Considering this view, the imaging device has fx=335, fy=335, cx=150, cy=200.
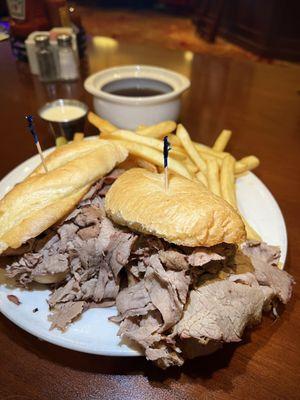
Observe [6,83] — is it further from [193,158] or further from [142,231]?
[142,231]

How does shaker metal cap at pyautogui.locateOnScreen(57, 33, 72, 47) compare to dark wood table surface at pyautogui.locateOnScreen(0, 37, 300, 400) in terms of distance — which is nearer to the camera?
dark wood table surface at pyautogui.locateOnScreen(0, 37, 300, 400)

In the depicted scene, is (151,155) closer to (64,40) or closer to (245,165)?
(245,165)

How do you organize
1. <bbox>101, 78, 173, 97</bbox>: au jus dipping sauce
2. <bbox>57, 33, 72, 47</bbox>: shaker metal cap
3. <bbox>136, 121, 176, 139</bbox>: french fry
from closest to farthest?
1. <bbox>136, 121, 176, 139</bbox>: french fry
2. <bbox>101, 78, 173, 97</bbox>: au jus dipping sauce
3. <bbox>57, 33, 72, 47</bbox>: shaker metal cap

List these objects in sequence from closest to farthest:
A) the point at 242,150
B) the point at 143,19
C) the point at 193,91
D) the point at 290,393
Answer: the point at 290,393 → the point at 242,150 → the point at 193,91 → the point at 143,19

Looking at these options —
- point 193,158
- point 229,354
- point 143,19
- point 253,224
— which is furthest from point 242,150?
point 143,19

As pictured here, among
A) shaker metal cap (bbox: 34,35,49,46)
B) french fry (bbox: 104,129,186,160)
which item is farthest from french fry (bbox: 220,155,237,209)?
shaker metal cap (bbox: 34,35,49,46)

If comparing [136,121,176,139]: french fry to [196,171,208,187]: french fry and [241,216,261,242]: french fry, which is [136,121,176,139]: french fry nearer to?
[196,171,208,187]: french fry

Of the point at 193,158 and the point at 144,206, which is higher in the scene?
the point at 144,206
